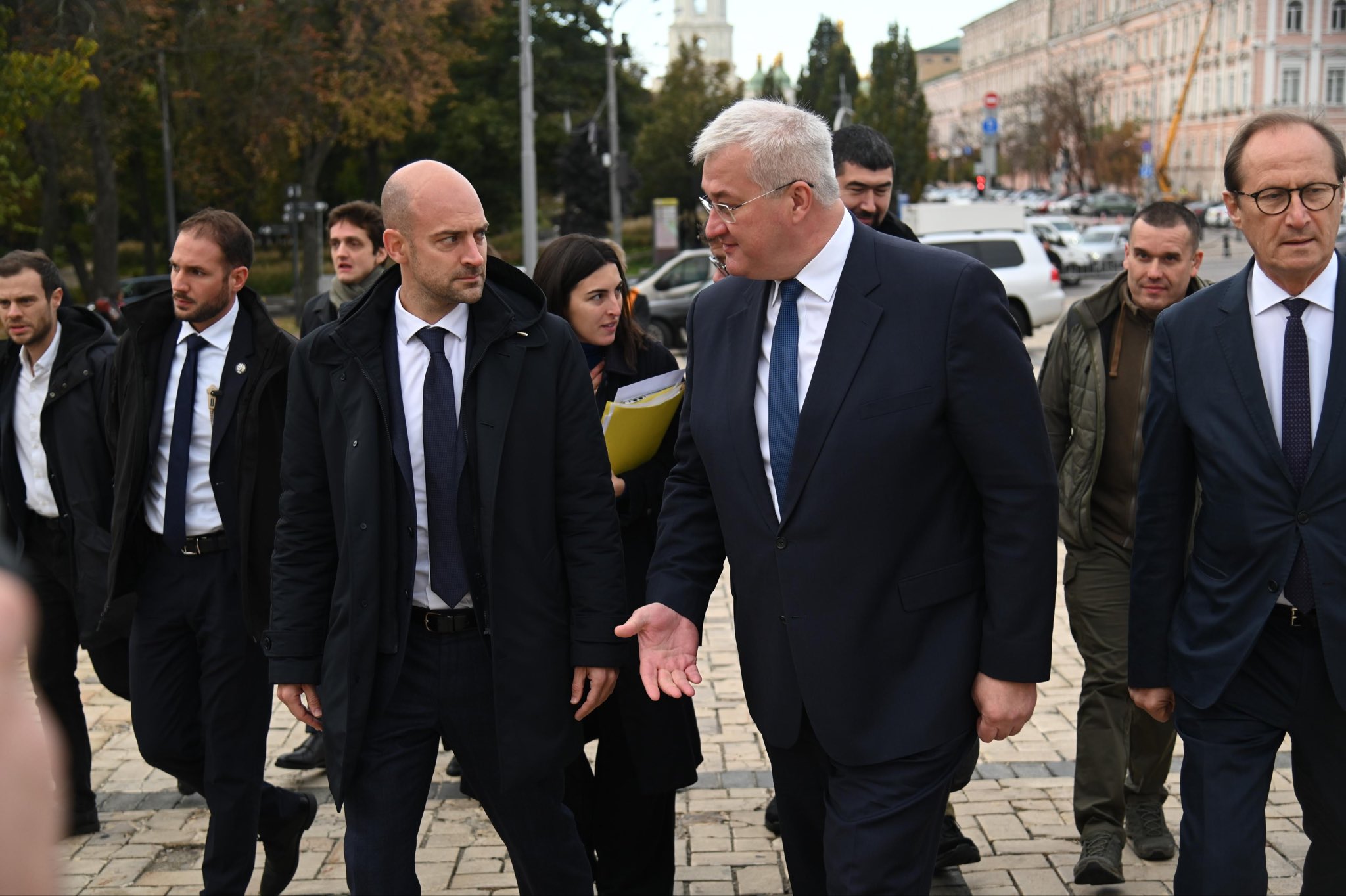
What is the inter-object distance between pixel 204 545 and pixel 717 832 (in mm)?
2036

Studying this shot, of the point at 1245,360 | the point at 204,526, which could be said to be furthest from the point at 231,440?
the point at 1245,360

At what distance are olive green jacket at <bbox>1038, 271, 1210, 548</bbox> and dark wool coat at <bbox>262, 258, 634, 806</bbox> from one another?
1.80 meters

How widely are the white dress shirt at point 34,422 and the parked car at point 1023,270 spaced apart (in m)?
20.0

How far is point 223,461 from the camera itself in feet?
14.6

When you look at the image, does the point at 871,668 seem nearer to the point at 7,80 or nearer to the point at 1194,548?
the point at 1194,548

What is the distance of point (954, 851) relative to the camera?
4.79 metres

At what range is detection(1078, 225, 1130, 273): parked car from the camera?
43.6 meters

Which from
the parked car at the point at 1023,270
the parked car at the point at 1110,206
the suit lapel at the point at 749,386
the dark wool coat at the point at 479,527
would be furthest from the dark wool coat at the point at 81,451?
the parked car at the point at 1110,206


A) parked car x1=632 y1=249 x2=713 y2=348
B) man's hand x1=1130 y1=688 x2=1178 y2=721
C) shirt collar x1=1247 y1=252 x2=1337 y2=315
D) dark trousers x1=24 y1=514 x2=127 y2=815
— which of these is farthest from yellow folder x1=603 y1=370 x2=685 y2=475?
parked car x1=632 y1=249 x2=713 y2=348

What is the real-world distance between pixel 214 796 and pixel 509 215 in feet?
175

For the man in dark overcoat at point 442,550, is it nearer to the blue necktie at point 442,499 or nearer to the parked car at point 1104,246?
the blue necktie at point 442,499

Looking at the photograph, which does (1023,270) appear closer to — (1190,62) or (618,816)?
(618,816)

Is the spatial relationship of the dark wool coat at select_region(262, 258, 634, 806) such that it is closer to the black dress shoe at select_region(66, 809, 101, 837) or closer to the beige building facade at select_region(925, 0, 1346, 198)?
the black dress shoe at select_region(66, 809, 101, 837)

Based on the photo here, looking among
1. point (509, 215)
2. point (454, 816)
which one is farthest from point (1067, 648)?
point (509, 215)
